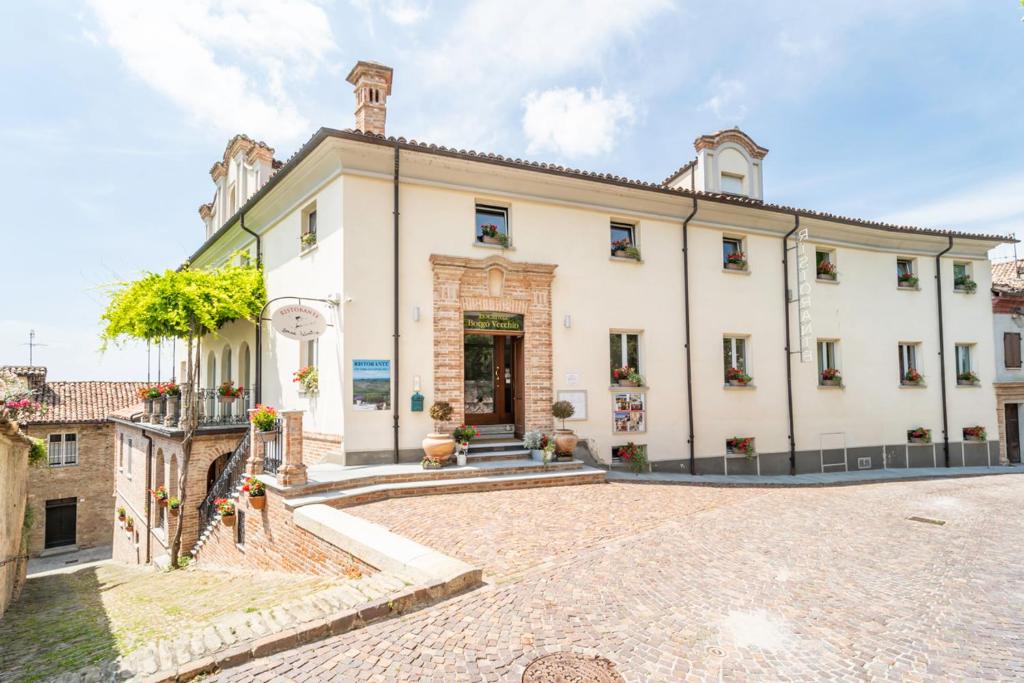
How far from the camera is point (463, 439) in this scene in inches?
440

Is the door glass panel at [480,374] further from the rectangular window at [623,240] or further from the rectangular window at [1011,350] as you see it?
the rectangular window at [1011,350]

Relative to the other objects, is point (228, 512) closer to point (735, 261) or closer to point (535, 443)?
point (535, 443)

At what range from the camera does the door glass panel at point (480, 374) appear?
12.8m

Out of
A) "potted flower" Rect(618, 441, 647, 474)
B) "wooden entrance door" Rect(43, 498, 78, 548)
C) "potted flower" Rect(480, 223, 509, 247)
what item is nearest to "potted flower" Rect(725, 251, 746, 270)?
"potted flower" Rect(618, 441, 647, 474)

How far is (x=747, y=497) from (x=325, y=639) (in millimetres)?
8571

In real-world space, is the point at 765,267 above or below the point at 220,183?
below

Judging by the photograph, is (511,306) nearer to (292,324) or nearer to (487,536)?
(292,324)

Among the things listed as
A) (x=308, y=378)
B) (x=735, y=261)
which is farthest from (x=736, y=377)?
(x=308, y=378)

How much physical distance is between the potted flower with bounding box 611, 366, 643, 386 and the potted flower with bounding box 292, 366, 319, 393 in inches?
278

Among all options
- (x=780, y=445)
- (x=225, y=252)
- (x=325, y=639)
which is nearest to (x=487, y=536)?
(x=325, y=639)

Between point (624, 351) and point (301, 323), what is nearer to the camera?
point (301, 323)

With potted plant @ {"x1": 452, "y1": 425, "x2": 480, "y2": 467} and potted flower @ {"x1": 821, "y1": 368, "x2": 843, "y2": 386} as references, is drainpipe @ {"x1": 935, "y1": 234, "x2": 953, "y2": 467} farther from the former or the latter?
potted plant @ {"x1": 452, "y1": 425, "x2": 480, "y2": 467}

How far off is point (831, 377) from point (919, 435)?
408 cm

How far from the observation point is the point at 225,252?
1798cm
